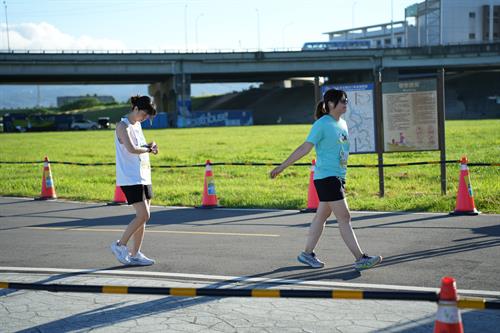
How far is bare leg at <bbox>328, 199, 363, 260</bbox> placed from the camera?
6977 millimetres

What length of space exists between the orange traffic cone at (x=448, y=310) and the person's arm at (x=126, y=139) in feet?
14.0

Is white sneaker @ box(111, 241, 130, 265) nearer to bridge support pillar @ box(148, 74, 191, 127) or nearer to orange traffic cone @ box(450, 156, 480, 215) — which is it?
orange traffic cone @ box(450, 156, 480, 215)

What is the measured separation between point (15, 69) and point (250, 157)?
2173 inches

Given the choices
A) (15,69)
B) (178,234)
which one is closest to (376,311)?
(178,234)

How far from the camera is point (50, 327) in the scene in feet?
17.8

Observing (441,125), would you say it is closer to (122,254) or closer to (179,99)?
(122,254)

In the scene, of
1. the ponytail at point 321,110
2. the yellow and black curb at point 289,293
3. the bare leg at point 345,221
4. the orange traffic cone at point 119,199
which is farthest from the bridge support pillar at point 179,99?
the yellow and black curb at point 289,293

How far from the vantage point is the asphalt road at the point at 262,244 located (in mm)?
7098

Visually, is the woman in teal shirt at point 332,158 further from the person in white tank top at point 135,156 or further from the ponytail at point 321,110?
the person in white tank top at point 135,156

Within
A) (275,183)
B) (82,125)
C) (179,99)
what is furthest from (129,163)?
(82,125)

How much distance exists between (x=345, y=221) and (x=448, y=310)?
3.36 meters

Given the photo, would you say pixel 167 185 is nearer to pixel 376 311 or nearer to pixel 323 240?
pixel 323 240

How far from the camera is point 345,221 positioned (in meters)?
7.04

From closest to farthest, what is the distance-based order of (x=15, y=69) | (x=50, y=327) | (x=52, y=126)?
(x=50, y=327), (x=15, y=69), (x=52, y=126)
